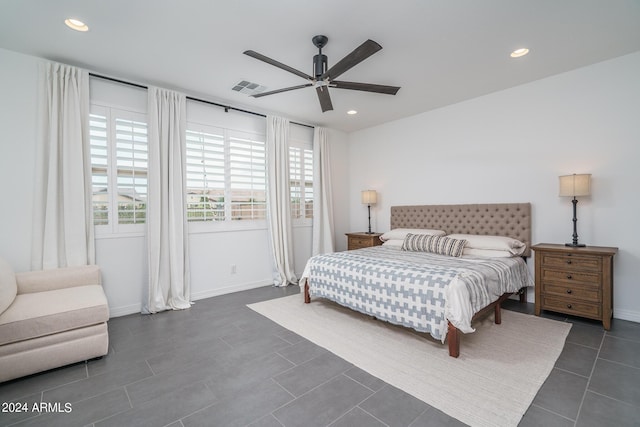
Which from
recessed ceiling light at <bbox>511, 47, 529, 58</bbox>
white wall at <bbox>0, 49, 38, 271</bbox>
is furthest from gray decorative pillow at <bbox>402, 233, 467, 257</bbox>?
white wall at <bbox>0, 49, 38, 271</bbox>

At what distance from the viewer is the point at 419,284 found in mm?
2600

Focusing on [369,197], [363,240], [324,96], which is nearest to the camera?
[324,96]

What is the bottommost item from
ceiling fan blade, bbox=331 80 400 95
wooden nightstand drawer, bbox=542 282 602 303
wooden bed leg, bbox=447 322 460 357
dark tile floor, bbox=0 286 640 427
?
dark tile floor, bbox=0 286 640 427

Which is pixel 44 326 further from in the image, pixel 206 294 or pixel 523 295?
pixel 523 295

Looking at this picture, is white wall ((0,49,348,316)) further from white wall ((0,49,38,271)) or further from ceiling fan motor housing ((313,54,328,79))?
ceiling fan motor housing ((313,54,328,79))

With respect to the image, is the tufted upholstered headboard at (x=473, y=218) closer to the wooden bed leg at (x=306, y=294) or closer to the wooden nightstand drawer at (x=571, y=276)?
the wooden nightstand drawer at (x=571, y=276)

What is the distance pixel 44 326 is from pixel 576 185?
16.8 feet

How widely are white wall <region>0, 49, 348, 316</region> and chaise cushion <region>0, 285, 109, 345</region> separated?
0.82 metres

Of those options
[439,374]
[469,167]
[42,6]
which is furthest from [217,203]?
[469,167]

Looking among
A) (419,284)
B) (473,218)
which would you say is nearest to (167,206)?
(419,284)

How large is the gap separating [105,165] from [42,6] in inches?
62.6

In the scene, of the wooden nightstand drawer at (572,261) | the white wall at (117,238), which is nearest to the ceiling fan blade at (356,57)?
the white wall at (117,238)

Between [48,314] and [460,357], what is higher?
[48,314]

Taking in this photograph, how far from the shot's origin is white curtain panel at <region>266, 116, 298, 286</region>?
4.74m
